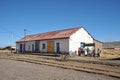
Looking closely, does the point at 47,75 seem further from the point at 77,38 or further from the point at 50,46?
the point at 50,46

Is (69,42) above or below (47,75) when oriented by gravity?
above

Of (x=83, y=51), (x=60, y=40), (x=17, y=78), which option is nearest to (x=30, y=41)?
(x=60, y=40)

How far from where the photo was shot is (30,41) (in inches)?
1604

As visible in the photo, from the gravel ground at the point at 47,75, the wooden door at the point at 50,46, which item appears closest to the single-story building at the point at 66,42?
the wooden door at the point at 50,46

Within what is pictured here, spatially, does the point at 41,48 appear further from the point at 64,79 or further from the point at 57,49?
the point at 64,79

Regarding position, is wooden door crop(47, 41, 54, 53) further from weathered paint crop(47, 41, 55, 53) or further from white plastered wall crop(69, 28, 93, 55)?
white plastered wall crop(69, 28, 93, 55)

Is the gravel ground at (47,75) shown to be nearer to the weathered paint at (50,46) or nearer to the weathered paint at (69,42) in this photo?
the weathered paint at (69,42)

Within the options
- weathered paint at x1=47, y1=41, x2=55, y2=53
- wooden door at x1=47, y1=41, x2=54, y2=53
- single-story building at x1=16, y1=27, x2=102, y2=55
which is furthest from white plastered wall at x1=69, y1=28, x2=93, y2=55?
wooden door at x1=47, y1=41, x2=54, y2=53

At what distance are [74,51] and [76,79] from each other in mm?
21386

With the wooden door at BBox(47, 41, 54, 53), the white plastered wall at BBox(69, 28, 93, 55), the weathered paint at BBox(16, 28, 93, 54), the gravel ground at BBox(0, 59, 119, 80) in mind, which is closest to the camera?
the gravel ground at BBox(0, 59, 119, 80)

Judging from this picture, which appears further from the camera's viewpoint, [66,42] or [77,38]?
[77,38]

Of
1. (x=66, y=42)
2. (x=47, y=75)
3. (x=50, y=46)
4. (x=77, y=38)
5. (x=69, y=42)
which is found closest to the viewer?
(x=47, y=75)

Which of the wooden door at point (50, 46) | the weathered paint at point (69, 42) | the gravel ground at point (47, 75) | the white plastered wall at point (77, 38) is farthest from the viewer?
the wooden door at point (50, 46)

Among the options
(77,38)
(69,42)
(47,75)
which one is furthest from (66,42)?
(47,75)
